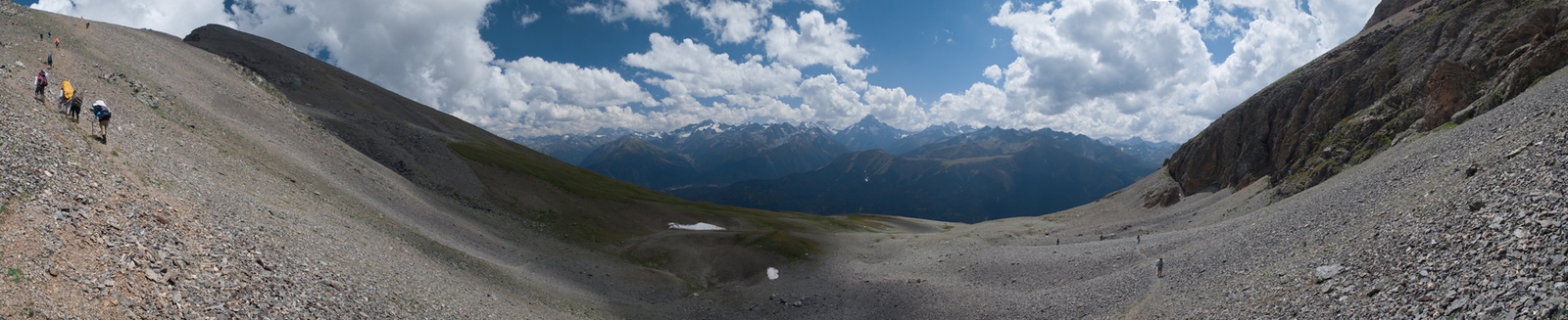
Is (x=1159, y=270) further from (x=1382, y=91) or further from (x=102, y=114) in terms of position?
(x=1382, y=91)

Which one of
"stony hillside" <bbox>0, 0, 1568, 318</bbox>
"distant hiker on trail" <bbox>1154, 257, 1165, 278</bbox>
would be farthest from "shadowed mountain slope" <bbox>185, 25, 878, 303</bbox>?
"distant hiker on trail" <bbox>1154, 257, 1165, 278</bbox>

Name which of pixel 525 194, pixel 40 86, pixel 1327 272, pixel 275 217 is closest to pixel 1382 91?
pixel 1327 272

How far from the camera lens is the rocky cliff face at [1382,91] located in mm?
53250

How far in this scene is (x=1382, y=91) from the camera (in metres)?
73.7

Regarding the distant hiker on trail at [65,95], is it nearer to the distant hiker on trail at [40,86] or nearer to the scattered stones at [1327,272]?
the distant hiker on trail at [40,86]

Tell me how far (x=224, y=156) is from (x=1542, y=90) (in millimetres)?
102204

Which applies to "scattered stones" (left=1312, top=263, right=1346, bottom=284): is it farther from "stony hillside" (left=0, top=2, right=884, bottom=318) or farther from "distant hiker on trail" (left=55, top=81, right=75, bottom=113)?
"distant hiker on trail" (left=55, top=81, right=75, bottom=113)

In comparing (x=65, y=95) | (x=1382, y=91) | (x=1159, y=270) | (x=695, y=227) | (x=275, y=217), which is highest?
(x=1382, y=91)

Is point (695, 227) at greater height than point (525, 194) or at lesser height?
lesser

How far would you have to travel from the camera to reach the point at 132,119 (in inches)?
1366

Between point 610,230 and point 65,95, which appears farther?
point 610,230

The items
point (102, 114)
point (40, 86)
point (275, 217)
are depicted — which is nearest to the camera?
point (102, 114)

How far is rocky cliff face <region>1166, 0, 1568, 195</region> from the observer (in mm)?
53250

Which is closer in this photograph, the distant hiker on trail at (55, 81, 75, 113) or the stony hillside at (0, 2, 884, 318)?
the stony hillside at (0, 2, 884, 318)
